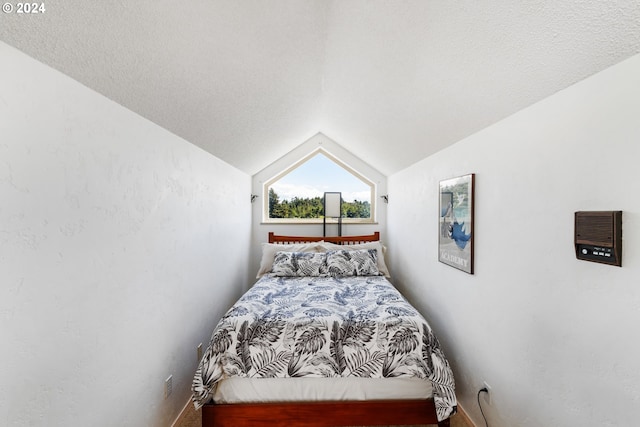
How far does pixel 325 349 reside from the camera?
1734 mm

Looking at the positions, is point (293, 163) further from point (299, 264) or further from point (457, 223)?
point (457, 223)

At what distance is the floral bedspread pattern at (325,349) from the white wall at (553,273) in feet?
1.04

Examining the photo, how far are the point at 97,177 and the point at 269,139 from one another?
6.35ft

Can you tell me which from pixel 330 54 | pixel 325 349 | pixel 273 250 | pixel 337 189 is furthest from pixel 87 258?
pixel 337 189

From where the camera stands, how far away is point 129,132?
4.50ft

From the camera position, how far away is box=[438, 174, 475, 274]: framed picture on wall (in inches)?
70.9

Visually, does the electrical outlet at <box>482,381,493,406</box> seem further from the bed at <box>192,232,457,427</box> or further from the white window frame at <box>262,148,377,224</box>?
the white window frame at <box>262,148,377,224</box>

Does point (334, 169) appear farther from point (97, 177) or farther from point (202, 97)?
point (97, 177)

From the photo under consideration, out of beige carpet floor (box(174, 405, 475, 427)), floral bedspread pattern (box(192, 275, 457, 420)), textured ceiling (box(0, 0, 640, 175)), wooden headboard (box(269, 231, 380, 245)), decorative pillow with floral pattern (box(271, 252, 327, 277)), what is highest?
textured ceiling (box(0, 0, 640, 175))

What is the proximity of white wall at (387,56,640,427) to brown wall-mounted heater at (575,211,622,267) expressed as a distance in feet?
0.07

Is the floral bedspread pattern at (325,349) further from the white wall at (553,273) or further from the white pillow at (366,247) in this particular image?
the white pillow at (366,247)

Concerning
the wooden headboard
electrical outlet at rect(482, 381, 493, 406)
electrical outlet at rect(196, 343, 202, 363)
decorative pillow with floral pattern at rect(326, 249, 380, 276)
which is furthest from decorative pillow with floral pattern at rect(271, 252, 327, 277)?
electrical outlet at rect(482, 381, 493, 406)

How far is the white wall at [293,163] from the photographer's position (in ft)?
13.2

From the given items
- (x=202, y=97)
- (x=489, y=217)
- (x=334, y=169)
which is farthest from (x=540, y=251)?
(x=334, y=169)
